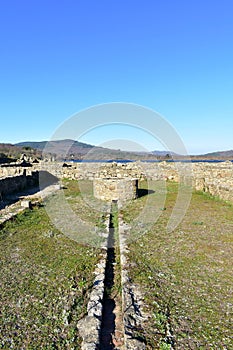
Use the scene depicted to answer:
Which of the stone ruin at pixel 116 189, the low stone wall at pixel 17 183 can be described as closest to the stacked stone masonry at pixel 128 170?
the low stone wall at pixel 17 183

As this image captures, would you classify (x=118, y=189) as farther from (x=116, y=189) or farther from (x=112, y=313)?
(x=112, y=313)

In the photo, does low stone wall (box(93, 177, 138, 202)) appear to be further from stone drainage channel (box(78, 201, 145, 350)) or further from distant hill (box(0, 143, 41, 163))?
distant hill (box(0, 143, 41, 163))

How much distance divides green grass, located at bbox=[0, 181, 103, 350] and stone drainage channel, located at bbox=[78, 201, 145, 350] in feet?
0.56

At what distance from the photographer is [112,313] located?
4.39 meters

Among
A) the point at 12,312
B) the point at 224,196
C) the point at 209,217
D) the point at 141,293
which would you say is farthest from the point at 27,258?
the point at 224,196

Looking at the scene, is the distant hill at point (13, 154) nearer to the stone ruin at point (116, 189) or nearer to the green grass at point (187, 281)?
the stone ruin at point (116, 189)

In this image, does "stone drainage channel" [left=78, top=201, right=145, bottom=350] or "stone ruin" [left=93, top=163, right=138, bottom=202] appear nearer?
"stone drainage channel" [left=78, top=201, right=145, bottom=350]

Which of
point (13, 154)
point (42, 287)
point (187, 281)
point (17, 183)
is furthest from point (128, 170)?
point (13, 154)

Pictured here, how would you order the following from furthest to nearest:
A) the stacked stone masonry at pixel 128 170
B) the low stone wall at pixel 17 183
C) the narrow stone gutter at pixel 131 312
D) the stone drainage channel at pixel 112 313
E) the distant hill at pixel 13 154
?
1. the distant hill at pixel 13 154
2. the stacked stone masonry at pixel 128 170
3. the low stone wall at pixel 17 183
4. the stone drainage channel at pixel 112 313
5. the narrow stone gutter at pixel 131 312

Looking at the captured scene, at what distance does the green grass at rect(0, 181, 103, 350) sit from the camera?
3.63 metres

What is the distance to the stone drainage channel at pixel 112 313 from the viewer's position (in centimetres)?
356

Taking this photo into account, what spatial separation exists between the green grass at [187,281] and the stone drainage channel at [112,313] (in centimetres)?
19

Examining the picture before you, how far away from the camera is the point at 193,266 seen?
5.82 m

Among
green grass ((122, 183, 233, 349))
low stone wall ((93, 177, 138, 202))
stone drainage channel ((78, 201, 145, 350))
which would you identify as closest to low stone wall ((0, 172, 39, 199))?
low stone wall ((93, 177, 138, 202))
